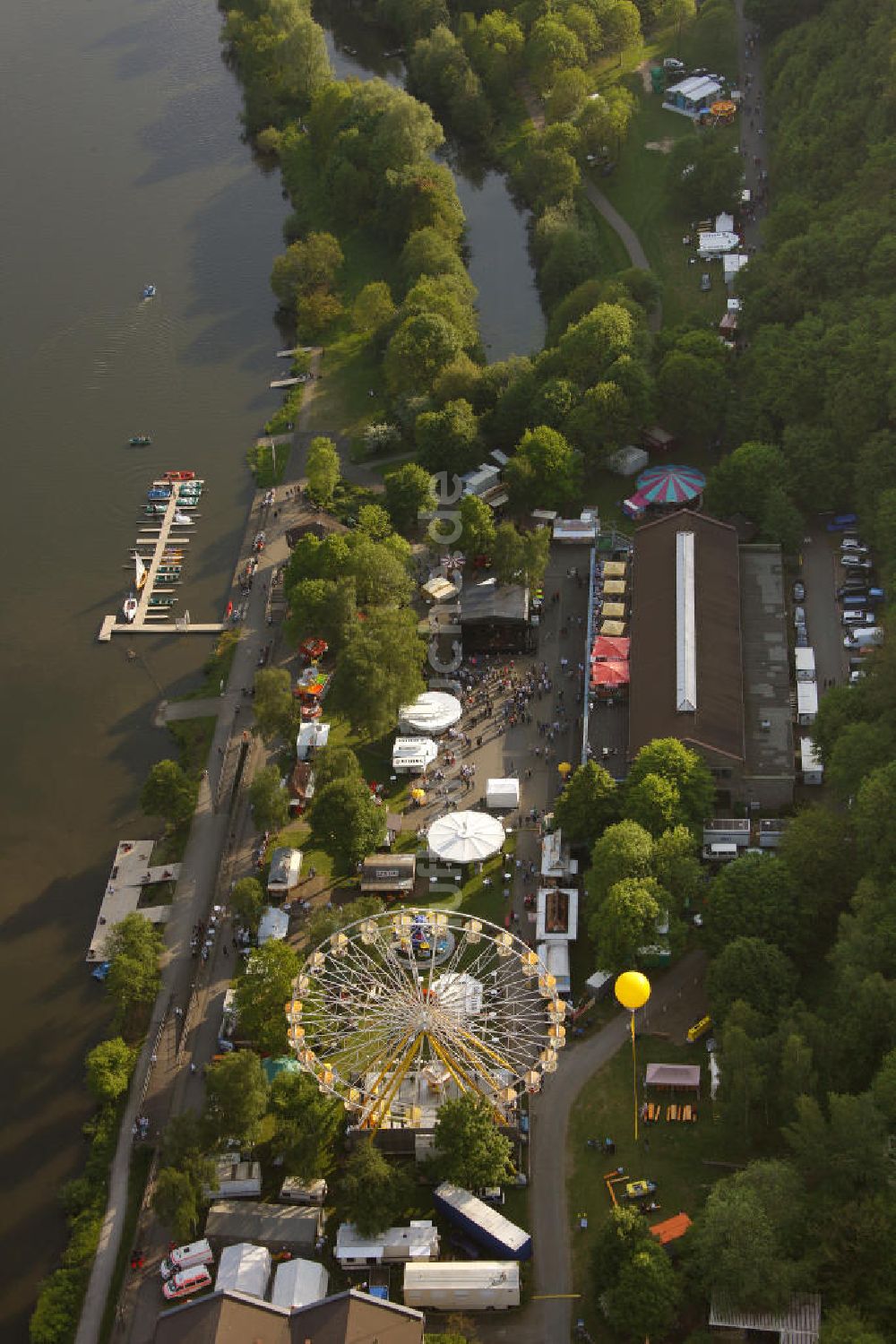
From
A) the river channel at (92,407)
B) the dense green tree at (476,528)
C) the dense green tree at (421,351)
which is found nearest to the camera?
the river channel at (92,407)

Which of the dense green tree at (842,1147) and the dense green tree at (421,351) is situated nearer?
the dense green tree at (842,1147)

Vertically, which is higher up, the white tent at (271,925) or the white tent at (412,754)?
the white tent at (412,754)

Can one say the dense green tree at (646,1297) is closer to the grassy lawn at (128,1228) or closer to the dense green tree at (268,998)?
the dense green tree at (268,998)

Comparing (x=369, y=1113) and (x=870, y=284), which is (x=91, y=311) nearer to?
(x=870, y=284)

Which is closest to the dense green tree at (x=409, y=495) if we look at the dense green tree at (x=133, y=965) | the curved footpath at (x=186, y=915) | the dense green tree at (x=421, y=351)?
the curved footpath at (x=186, y=915)

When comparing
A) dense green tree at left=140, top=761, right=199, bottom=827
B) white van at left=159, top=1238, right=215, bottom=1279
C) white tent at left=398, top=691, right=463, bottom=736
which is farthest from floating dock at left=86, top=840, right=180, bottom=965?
white van at left=159, top=1238, right=215, bottom=1279

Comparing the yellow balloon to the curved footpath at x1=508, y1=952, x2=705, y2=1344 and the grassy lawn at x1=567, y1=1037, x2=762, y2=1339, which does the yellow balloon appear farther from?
the curved footpath at x1=508, y1=952, x2=705, y2=1344

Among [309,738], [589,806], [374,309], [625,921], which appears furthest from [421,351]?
[625,921]

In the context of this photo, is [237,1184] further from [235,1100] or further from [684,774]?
[684,774]
